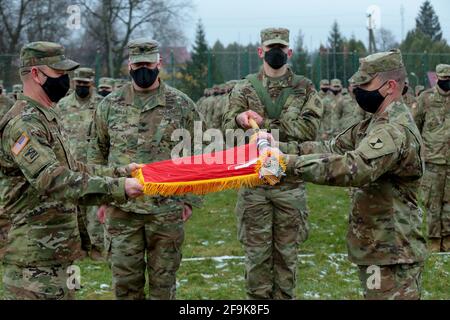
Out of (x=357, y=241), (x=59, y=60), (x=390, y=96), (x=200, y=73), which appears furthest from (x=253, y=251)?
(x=200, y=73)

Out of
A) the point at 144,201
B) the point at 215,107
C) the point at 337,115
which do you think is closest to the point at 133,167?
the point at 144,201

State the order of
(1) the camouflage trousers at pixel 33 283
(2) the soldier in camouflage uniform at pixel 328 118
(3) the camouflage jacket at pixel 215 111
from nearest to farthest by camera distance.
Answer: (1) the camouflage trousers at pixel 33 283 → (2) the soldier in camouflage uniform at pixel 328 118 → (3) the camouflage jacket at pixel 215 111

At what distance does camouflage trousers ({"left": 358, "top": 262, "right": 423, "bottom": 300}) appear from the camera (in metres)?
4.69

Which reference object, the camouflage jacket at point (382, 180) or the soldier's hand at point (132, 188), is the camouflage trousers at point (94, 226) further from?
the camouflage jacket at point (382, 180)

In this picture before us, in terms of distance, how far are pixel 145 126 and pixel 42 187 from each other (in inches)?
68.0

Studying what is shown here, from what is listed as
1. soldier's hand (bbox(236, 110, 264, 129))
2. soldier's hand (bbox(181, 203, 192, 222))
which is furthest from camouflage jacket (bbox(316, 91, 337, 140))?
soldier's hand (bbox(181, 203, 192, 222))

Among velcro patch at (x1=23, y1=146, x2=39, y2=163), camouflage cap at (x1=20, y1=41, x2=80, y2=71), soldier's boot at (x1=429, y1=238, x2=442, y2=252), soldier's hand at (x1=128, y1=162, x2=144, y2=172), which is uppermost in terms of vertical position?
camouflage cap at (x1=20, y1=41, x2=80, y2=71)

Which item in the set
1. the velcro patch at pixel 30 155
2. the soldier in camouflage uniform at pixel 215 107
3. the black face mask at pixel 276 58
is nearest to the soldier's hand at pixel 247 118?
the black face mask at pixel 276 58

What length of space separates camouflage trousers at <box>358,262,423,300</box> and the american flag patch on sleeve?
263cm

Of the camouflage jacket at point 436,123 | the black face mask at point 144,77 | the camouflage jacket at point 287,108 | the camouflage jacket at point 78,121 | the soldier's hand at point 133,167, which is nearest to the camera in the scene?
the soldier's hand at point 133,167

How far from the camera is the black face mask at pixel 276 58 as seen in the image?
6.64m

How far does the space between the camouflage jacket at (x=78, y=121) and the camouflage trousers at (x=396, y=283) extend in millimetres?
6116

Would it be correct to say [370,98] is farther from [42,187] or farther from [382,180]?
[42,187]

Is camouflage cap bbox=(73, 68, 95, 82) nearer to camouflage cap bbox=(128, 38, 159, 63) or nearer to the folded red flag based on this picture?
camouflage cap bbox=(128, 38, 159, 63)
